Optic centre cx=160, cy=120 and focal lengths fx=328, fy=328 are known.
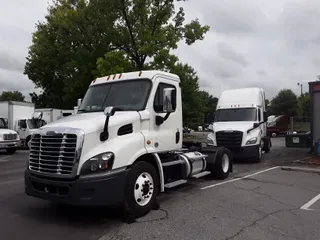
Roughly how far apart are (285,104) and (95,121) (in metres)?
60.3

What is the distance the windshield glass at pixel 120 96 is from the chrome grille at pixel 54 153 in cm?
134

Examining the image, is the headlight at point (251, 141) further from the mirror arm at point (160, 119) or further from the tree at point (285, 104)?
the tree at point (285, 104)

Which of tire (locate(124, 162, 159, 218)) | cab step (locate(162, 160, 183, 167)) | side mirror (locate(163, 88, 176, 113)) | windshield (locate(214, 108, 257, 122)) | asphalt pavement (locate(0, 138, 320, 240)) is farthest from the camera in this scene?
windshield (locate(214, 108, 257, 122))

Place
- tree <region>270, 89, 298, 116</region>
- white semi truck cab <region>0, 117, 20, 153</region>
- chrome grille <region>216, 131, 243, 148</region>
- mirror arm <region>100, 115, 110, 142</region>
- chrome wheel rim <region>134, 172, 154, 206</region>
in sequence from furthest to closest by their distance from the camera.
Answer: tree <region>270, 89, 298, 116</region>
white semi truck cab <region>0, 117, 20, 153</region>
chrome grille <region>216, 131, 243, 148</region>
chrome wheel rim <region>134, 172, 154, 206</region>
mirror arm <region>100, 115, 110, 142</region>

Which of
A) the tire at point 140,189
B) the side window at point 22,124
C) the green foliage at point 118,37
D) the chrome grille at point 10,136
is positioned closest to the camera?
the tire at point 140,189

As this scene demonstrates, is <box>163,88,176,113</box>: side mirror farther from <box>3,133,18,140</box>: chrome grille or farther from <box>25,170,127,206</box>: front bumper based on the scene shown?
<box>3,133,18,140</box>: chrome grille

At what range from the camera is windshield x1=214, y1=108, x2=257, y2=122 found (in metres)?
14.2

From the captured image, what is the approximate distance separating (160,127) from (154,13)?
18.7m

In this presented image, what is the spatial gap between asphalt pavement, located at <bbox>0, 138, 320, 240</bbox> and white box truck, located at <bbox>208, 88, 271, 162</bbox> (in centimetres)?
458

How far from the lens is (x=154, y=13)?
2366cm

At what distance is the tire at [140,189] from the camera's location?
554 cm

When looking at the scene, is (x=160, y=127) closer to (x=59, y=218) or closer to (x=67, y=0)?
(x=59, y=218)

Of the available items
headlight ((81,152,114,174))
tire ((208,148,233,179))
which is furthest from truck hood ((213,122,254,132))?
headlight ((81,152,114,174))

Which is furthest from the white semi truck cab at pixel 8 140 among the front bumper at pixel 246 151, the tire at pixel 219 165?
the tire at pixel 219 165
